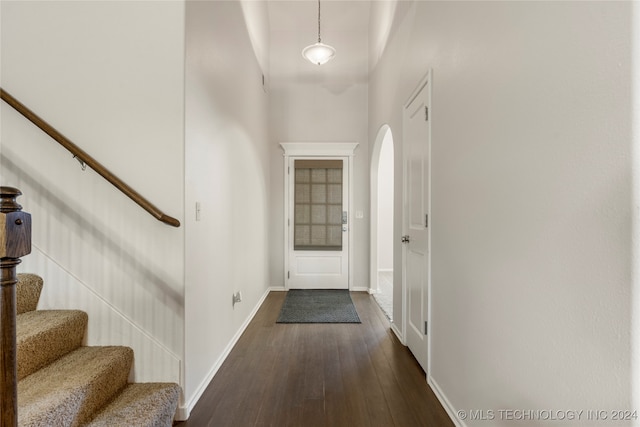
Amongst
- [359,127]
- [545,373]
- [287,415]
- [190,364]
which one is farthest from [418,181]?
[359,127]

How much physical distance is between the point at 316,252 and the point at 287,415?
3101 mm

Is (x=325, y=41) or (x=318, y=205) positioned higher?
(x=325, y=41)

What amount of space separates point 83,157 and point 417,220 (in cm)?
219

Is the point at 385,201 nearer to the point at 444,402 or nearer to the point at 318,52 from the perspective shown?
the point at 318,52

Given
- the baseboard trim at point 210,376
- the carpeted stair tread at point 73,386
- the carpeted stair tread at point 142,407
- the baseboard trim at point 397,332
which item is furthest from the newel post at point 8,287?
the baseboard trim at point 397,332

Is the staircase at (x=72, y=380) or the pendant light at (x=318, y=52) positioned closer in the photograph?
the staircase at (x=72, y=380)

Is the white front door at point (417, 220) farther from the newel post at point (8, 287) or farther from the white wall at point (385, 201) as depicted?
the white wall at point (385, 201)

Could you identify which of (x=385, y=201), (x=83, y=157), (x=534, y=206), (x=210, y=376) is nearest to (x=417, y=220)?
(x=534, y=206)

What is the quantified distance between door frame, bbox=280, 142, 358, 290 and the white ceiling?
1077 mm

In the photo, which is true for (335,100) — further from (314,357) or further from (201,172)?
(314,357)

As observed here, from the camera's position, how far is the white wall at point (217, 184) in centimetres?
182

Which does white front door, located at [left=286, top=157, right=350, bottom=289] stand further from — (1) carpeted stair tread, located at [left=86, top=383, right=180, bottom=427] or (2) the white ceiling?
(1) carpeted stair tread, located at [left=86, top=383, right=180, bottom=427]

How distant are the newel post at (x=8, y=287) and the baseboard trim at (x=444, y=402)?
1829 mm

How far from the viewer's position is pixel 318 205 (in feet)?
15.6
